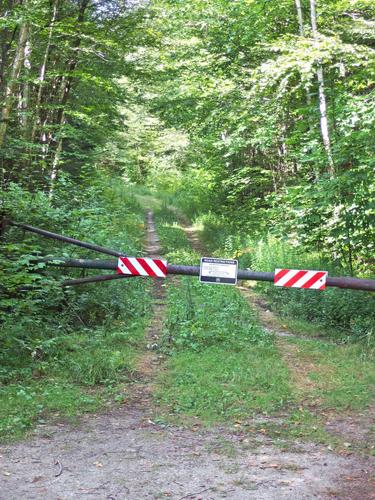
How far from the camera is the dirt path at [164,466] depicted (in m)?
4.32

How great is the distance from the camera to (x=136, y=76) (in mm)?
16516

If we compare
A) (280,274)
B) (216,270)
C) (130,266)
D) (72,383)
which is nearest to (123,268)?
(130,266)

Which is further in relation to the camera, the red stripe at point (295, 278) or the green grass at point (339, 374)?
the red stripe at point (295, 278)

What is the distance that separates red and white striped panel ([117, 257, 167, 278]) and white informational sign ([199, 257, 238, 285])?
64 cm

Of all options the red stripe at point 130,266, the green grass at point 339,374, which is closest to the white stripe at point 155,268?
the red stripe at point 130,266

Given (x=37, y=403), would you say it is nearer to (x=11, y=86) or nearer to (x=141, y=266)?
(x=141, y=266)

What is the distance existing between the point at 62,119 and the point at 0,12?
3150 millimetres

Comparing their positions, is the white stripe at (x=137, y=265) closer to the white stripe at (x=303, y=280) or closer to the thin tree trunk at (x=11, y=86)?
the white stripe at (x=303, y=280)

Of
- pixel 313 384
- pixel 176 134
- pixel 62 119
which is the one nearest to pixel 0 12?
pixel 62 119

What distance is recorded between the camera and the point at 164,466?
4812 mm

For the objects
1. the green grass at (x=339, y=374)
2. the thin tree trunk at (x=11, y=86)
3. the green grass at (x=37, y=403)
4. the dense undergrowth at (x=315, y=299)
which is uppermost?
the thin tree trunk at (x=11, y=86)

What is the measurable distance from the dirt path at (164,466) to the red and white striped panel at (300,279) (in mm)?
1995

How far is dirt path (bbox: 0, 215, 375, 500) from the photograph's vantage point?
432 cm

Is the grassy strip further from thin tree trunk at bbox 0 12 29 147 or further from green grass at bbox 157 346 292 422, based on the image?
thin tree trunk at bbox 0 12 29 147
